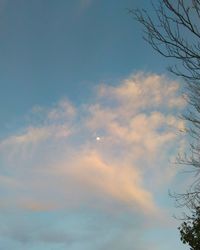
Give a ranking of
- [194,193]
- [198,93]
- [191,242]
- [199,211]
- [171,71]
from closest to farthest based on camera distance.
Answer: [171,71] < [198,93] < [194,193] < [199,211] < [191,242]

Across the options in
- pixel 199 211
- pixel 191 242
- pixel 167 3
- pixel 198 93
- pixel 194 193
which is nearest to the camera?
pixel 167 3

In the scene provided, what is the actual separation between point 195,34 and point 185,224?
1521 cm

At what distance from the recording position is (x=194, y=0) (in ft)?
30.7

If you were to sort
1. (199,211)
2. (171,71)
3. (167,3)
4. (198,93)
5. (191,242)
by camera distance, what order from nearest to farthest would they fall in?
1. (167,3)
2. (171,71)
3. (198,93)
4. (199,211)
5. (191,242)

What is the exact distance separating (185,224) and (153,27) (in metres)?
15.0

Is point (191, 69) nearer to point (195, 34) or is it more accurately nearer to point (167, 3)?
point (195, 34)

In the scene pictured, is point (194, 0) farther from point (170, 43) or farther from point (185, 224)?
point (185, 224)

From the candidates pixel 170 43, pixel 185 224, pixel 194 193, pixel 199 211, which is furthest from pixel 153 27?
→ pixel 185 224

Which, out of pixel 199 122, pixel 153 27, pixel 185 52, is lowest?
pixel 185 52

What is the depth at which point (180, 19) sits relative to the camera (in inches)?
355

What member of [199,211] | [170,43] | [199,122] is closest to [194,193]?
[199,122]

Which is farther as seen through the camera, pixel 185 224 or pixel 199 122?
pixel 185 224

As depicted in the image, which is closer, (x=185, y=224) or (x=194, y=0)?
(x=194, y=0)

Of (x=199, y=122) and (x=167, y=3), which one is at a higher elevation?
(x=199, y=122)
